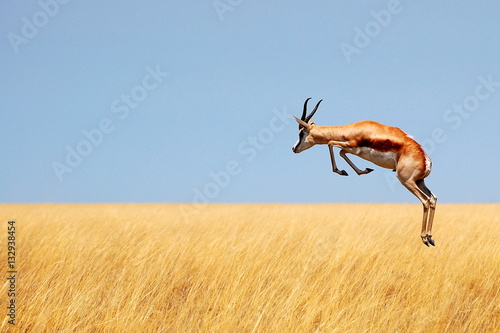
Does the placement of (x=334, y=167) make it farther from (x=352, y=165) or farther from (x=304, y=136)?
(x=304, y=136)

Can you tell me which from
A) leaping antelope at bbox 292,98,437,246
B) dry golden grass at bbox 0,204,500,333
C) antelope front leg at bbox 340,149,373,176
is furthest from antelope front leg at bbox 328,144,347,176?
dry golden grass at bbox 0,204,500,333

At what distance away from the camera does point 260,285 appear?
6.45 meters

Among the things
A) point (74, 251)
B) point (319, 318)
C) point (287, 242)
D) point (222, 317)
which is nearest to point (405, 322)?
point (319, 318)

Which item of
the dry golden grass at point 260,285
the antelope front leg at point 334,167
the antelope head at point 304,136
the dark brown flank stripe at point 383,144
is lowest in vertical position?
the dry golden grass at point 260,285

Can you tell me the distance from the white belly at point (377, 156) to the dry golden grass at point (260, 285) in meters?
1.73

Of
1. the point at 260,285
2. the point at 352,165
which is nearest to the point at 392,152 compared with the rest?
the point at 352,165

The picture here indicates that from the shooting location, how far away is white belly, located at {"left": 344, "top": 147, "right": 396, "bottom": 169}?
6492 mm

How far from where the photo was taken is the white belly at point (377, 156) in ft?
21.3

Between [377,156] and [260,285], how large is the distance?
2415mm

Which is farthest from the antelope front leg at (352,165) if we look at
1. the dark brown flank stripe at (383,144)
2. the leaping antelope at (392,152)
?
the dark brown flank stripe at (383,144)

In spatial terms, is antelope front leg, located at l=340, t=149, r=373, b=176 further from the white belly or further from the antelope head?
the antelope head

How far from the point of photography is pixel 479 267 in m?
7.51

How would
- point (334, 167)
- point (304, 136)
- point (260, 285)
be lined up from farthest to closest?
point (304, 136)
point (334, 167)
point (260, 285)

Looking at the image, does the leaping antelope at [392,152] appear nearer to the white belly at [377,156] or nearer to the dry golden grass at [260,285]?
the white belly at [377,156]
